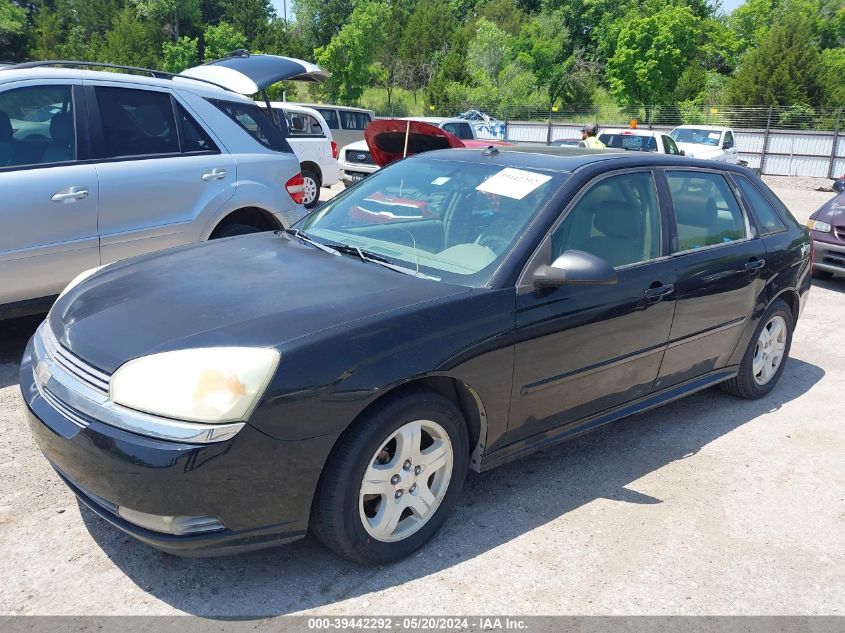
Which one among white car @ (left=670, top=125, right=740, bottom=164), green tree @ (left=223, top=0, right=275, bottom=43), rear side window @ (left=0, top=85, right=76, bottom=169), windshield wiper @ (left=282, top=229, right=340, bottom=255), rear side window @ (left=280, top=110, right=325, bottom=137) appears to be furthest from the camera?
green tree @ (left=223, top=0, right=275, bottom=43)

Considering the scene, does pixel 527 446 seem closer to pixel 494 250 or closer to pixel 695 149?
pixel 494 250

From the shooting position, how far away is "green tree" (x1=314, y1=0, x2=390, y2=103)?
1526 inches

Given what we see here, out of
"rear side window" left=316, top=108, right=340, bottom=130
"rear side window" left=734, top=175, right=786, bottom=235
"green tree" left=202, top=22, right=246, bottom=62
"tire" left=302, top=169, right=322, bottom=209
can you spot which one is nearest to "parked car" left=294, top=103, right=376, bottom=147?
"rear side window" left=316, top=108, right=340, bottom=130

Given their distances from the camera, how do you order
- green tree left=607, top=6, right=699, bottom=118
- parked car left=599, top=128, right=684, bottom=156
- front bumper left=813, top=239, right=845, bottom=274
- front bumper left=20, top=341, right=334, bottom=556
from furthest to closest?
green tree left=607, top=6, right=699, bottom=118
parked car left=599, top=128, right=684, bottom=156
front bumper left=813, top=239, right=845, bottom=274
front bumper left=20, top=341, right=334, bottom=556

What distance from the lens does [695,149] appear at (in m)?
19.8

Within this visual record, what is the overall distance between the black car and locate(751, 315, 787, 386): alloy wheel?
1.19 feet

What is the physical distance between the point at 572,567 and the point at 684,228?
205 centimetres

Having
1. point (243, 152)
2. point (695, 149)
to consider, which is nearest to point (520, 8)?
point (695, 149)

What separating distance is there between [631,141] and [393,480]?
15.7m

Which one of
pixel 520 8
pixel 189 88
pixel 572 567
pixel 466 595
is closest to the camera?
pixel 466 595

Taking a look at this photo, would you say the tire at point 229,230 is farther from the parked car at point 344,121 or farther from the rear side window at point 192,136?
the parked car at point 344,121

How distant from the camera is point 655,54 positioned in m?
41.8

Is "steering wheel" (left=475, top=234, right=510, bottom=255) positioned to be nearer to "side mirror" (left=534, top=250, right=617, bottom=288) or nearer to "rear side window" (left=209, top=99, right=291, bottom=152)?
"side mirror" (left=534, top=250, right=617, bottom=288)

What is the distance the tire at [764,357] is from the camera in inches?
182
